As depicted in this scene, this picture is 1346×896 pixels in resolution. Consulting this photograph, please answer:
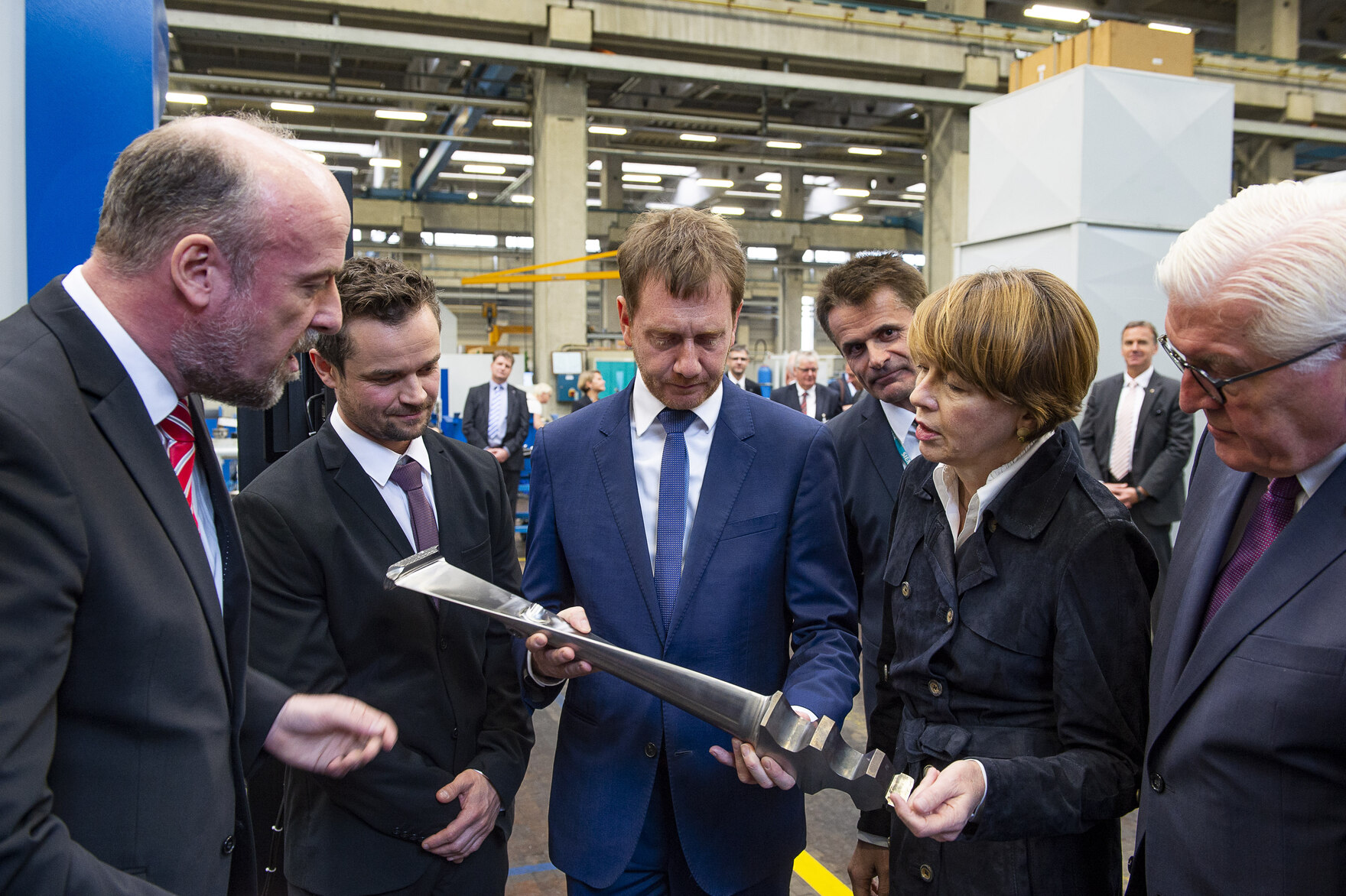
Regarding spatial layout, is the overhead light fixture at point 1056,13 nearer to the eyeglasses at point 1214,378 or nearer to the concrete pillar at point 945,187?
the concrete pillar at point 945,187

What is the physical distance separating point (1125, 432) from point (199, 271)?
575cm

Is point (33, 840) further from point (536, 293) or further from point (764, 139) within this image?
point (764, 139)

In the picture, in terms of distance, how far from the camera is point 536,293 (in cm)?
1298

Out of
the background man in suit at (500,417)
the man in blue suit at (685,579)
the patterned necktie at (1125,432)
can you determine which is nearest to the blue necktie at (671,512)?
the man in blue suit at (685,579)

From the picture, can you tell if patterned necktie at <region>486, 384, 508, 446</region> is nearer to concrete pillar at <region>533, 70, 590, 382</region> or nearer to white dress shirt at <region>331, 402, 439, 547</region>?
concrete pillar at <region>533, 70, 590, 382</region>

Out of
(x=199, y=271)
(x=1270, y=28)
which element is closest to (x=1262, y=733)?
(x=199, y=271)

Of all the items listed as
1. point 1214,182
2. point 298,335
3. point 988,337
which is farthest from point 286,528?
point 1214,182

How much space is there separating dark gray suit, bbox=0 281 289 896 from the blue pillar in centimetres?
103

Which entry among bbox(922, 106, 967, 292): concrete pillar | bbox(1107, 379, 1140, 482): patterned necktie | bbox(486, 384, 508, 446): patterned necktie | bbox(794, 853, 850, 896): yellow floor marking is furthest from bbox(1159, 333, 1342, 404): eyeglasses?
bbox(922, 106, 967, 292): concrete pillar

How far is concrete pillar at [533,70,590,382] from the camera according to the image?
1264cm

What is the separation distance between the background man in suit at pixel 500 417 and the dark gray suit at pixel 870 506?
7010 mm

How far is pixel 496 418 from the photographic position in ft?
30.5

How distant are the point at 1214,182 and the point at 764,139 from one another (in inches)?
374

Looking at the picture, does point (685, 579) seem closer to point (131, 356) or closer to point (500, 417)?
point (131, 356)
